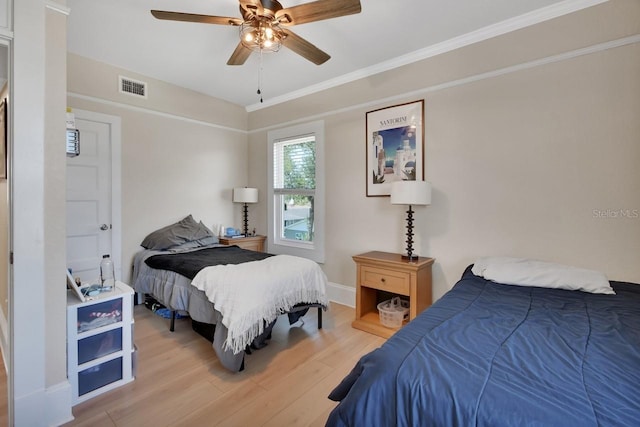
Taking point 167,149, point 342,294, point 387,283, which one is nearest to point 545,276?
point 387,283

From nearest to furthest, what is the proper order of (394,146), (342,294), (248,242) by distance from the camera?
(394,146) < (342,294) < (248,242)

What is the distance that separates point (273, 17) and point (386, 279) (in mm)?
2310

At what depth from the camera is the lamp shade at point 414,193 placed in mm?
2701

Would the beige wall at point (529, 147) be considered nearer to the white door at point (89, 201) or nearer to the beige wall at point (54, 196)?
the beige wall at point (54, 196)

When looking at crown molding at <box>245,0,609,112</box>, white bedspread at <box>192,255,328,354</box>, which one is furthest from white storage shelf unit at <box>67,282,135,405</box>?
crown molding at <box>245,0,609,112</box>

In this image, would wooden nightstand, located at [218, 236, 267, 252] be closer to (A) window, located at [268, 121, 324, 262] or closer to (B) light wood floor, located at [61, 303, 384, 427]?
(A) window, located at [268, 121, 324, 262]

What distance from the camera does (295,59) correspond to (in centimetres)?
315

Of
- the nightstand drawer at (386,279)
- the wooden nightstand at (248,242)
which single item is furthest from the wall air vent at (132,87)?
the nightstand drawer at (386,279)

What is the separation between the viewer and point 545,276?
6.49 feet

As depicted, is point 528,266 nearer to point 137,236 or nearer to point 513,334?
point 513,334

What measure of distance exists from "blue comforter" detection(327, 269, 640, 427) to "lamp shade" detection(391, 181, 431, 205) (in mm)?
1337

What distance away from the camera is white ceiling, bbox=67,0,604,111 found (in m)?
2.31

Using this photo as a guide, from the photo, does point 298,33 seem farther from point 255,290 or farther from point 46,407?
point 46,407

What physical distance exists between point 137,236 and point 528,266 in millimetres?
3977
